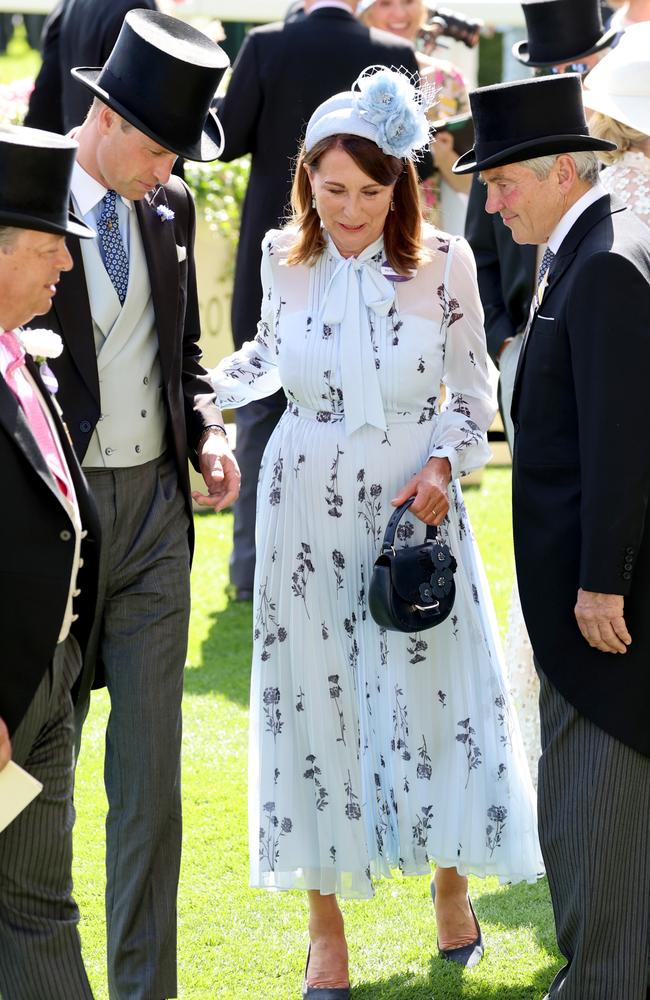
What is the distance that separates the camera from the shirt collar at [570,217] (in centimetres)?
321

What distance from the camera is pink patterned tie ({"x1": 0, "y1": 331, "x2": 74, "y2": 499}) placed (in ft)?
9.14

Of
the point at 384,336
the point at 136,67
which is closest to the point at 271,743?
the point at 384,336

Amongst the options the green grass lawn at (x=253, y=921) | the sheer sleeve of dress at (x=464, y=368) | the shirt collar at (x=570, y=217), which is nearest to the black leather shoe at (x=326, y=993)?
the green grass lawn at (x=253, y=921)

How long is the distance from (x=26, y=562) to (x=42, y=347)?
46 cm

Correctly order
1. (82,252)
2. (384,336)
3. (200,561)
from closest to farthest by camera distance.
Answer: (82,252) → (384,336) → (200,561)

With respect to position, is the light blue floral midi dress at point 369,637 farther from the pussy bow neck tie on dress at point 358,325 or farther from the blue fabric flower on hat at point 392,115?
the blue fabric flower on hat at point 392,115

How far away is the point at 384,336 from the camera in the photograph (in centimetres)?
381

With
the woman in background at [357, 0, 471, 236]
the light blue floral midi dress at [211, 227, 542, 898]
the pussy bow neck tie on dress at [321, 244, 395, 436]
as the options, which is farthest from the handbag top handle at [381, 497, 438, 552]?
the woman in background at [357, 0, 471, 236]

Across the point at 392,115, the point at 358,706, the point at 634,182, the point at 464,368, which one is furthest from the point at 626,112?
the point at 358,706

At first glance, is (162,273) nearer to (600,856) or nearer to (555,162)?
(555,162)

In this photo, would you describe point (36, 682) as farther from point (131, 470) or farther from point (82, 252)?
point (82, 252)

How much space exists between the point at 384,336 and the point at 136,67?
0.94 m

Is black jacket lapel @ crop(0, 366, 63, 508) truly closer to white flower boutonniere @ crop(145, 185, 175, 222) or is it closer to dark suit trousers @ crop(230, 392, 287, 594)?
white flower boutonniere @ crop(145, 185, 175, 222)

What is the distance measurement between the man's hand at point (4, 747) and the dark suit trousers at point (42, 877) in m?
0.12
